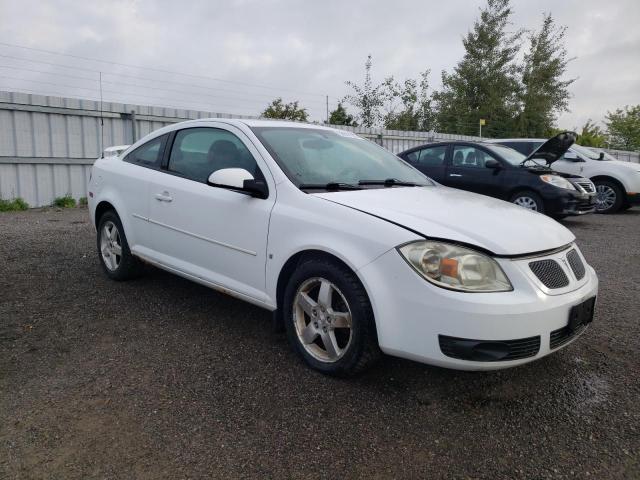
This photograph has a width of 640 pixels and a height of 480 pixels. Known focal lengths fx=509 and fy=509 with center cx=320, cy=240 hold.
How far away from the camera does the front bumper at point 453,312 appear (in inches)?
92.4

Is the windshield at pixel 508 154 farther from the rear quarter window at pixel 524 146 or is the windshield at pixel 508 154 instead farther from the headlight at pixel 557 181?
the rear quarter window at pixel 524 146

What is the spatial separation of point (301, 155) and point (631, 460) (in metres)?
2.45

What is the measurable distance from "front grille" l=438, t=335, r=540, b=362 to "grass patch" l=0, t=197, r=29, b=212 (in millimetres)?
8964

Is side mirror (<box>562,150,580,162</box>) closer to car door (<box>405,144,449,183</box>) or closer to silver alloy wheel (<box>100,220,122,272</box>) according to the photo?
car door (<box>405,144,449,183</box>)

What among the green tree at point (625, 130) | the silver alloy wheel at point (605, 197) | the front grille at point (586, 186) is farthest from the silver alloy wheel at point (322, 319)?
the green tree at point (625, 130)

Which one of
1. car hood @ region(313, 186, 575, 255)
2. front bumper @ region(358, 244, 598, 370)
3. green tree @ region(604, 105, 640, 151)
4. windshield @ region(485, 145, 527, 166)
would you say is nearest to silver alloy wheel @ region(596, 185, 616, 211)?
windshield @ region(485, 145, 527, 166)

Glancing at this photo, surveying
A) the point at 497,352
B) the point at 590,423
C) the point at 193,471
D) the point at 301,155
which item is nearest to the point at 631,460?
the point at 590,423

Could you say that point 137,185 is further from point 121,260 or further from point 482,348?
point 482,348

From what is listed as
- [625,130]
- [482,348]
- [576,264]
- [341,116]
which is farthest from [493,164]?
[625,130]

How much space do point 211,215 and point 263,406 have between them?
4.59 ft

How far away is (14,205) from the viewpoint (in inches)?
356

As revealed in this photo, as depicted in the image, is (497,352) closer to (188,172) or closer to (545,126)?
(188,172)

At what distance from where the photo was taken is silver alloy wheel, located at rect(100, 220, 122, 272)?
15.0 ft

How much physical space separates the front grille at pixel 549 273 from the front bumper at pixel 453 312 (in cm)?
4
